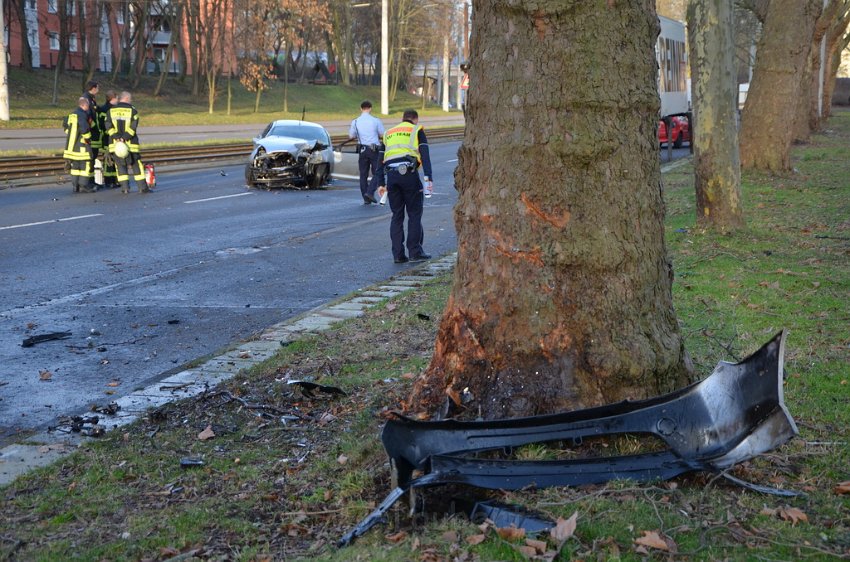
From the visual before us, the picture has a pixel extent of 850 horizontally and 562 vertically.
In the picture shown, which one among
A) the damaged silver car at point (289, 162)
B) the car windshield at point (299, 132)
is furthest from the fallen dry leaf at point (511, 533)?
the car windshield at point (299, 132)

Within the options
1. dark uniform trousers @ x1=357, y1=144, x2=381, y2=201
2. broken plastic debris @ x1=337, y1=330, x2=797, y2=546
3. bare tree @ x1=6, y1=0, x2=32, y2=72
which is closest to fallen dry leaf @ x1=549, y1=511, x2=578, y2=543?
broken plastic debris @ x1=337, y1=330, x2=797, y2=546

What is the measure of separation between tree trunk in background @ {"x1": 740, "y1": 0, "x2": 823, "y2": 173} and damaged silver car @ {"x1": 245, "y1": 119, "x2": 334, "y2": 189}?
896 centimetres

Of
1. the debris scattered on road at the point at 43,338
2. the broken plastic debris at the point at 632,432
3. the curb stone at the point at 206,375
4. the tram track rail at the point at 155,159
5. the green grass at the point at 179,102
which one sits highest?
the green grass at the point at 179,102

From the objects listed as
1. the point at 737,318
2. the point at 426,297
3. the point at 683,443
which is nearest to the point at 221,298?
the point at 426,297

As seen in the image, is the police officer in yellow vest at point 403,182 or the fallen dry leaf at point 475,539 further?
the police officer in yellow vest at point 403,182

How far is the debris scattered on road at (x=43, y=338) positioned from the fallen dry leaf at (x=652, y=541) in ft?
19.3

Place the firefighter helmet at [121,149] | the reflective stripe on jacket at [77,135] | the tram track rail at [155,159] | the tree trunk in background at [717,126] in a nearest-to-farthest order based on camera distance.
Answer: the tree trunk in background at [717,126]
the reflective stripe on jacket at [77,135]
the firefighter helmet at [121,149]
the tram track rail at [155,159]

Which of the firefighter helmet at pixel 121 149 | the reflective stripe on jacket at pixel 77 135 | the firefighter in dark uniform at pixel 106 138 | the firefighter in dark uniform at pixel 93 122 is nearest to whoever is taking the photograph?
the reflective stripe on jacket at pixel 77 135

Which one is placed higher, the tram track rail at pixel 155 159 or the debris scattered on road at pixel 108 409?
the tram track rail at pixel 155 159

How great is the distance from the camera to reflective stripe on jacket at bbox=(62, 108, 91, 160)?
2030cm

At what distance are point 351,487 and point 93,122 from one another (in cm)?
1783

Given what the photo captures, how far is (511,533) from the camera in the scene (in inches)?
158

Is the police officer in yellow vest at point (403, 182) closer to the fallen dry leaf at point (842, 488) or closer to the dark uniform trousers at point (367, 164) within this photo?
the dark uniform trousers at point (367, 164)

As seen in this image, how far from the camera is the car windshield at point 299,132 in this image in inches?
897
